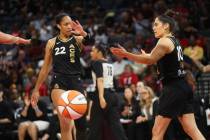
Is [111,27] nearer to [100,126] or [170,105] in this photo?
[100,126]

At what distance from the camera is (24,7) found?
22750 millimetres

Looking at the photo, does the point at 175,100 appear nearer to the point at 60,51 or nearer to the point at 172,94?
the point at 172,94

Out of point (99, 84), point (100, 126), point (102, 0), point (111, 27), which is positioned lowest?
point (100, 126)

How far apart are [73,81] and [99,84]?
1.71 metres

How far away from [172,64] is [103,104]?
3047mm

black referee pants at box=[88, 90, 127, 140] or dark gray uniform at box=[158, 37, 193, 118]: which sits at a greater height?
dark gray uniform at box=[158, 37, 193, 118]

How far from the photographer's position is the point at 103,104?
10438 millimetres

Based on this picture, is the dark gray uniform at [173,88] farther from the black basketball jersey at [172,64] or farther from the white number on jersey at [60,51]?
the white number on jersey at [60,51]

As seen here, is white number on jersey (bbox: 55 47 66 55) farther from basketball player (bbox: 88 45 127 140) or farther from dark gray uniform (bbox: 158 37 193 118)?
basketball player (bbox: 88 45 127 140)

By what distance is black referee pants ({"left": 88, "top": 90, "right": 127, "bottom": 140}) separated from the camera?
10633 mm

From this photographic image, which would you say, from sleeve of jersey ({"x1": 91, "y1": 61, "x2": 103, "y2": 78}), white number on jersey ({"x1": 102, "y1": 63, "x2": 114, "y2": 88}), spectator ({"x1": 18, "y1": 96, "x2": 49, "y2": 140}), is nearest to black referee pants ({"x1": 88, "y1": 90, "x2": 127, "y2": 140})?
white number on jersey ({"x1": 102, "y1": 63, "x2": 114, "y2": 88})

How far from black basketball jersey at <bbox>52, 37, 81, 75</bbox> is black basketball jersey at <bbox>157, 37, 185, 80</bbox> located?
1613 millimetres

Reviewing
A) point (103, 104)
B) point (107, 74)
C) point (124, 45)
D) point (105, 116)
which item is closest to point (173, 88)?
point (103, 104)

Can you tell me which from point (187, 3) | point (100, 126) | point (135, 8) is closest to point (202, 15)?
point (187, 3)
